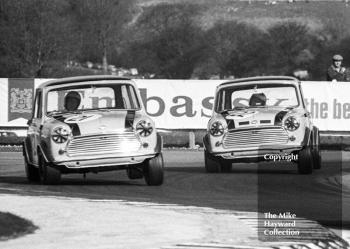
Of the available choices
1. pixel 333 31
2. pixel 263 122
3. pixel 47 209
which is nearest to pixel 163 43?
pixel 333 31

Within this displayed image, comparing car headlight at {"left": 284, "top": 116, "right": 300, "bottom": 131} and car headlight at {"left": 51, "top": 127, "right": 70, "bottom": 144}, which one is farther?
car headlight at {"left": 284, "top": 116, "right": 300, "bottom": 131}

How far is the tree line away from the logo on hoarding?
3785cm

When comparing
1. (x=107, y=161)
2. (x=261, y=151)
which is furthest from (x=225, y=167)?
(x=107, y=161)

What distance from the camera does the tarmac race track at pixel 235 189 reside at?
46.5ft

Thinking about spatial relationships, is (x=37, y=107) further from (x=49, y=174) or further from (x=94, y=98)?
(x=49, y=174)

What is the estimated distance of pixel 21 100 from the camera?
30.5 meters

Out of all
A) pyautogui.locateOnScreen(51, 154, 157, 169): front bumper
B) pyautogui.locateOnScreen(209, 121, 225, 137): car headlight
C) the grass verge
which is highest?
pyautogui.locateOnScreen(209, 121, 225, 137): car headlight

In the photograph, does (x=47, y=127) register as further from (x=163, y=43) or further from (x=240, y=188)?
(x=163, y=43)

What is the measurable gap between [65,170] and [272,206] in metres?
3.43

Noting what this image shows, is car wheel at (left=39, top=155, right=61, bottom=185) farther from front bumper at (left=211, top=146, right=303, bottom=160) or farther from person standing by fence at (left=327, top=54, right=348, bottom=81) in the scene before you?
person standing by fence at (left=327, top=54, right=348, bottom=81)

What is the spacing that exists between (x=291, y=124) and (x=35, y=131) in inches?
148

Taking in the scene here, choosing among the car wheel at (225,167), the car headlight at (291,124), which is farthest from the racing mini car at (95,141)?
the car wheel at (225,167)

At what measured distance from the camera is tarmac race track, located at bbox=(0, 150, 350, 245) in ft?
46.5

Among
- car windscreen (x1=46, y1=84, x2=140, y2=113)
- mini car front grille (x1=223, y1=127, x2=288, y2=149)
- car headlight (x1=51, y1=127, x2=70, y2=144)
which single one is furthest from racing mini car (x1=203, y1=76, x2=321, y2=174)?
car headlight (x1=51, y1=127, x2=70, y2=144)
